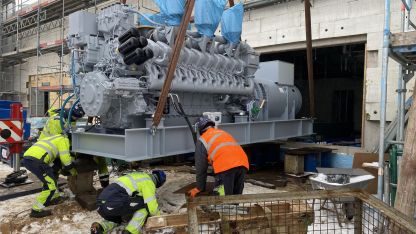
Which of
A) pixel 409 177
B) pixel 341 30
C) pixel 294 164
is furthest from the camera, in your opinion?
pixel 341 30

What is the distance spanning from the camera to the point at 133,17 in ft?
18.9

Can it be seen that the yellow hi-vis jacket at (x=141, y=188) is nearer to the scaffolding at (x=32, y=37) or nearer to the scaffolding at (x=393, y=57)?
the scaffolding at (x=393, y=57)

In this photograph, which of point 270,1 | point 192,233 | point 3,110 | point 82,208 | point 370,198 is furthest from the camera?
point 270,1

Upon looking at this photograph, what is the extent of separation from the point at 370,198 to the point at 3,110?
627cm

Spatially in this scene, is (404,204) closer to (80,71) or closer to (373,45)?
(80,71)

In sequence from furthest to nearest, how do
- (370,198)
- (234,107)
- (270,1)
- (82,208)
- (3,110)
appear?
(270,1) < (234,107) < (3,110) < (82,208) < (370,198)

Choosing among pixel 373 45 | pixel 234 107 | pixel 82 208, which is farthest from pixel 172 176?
pixel 373 45

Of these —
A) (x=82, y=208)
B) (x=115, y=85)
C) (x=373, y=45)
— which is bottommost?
(x=82, y=208)

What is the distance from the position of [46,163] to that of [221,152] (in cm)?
260

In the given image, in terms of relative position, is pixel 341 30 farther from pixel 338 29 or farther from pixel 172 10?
pixel 172 10

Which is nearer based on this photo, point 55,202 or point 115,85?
point 115,85

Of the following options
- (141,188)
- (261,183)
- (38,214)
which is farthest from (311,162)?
(38,214)

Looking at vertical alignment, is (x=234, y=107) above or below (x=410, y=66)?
below

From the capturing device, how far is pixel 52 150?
4980mm
